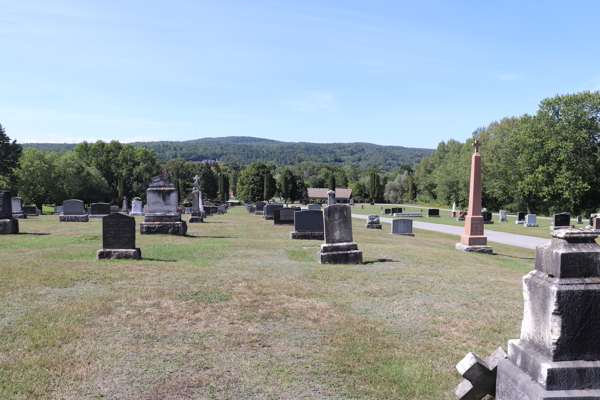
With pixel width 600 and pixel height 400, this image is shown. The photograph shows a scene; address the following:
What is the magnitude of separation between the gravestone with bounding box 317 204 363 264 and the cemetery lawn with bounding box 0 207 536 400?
2.82ft

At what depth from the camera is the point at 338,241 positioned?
1158cm

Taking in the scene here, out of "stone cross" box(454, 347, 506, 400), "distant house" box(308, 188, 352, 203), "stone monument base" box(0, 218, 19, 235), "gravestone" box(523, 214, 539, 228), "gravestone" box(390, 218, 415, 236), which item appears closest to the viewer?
"stone cross" box(454, 347, 506, 400)

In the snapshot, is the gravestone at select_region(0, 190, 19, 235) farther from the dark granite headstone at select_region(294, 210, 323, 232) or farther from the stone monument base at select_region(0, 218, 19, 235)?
the dark granite headstone at select_region(294, 210, 323, 232)

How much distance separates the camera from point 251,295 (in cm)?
732

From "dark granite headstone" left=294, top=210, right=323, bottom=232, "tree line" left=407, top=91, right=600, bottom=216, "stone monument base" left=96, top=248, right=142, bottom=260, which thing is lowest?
"stone monument base" left=96, top=248, right=142, bottom=260

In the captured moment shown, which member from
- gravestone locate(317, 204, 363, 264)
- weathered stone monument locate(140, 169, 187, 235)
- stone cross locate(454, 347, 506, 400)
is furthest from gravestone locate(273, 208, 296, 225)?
stone cross locate(454, 347, 506, 400)

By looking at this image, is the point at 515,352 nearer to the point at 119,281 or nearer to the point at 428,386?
the point at 428,386

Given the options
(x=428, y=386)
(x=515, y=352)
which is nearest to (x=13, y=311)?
(x=428, y=386)

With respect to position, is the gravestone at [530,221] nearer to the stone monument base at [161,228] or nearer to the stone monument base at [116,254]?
the stone monument base at [161,228]

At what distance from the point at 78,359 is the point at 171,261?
6.20 meters

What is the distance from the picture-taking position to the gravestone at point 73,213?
80.1ft

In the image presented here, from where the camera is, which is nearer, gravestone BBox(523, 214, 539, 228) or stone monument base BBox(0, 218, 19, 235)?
stone monument base BBox(0, 218, 19, 235)

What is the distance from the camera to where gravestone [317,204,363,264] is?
37.3 ft

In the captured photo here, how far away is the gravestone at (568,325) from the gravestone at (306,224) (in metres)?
14.0
